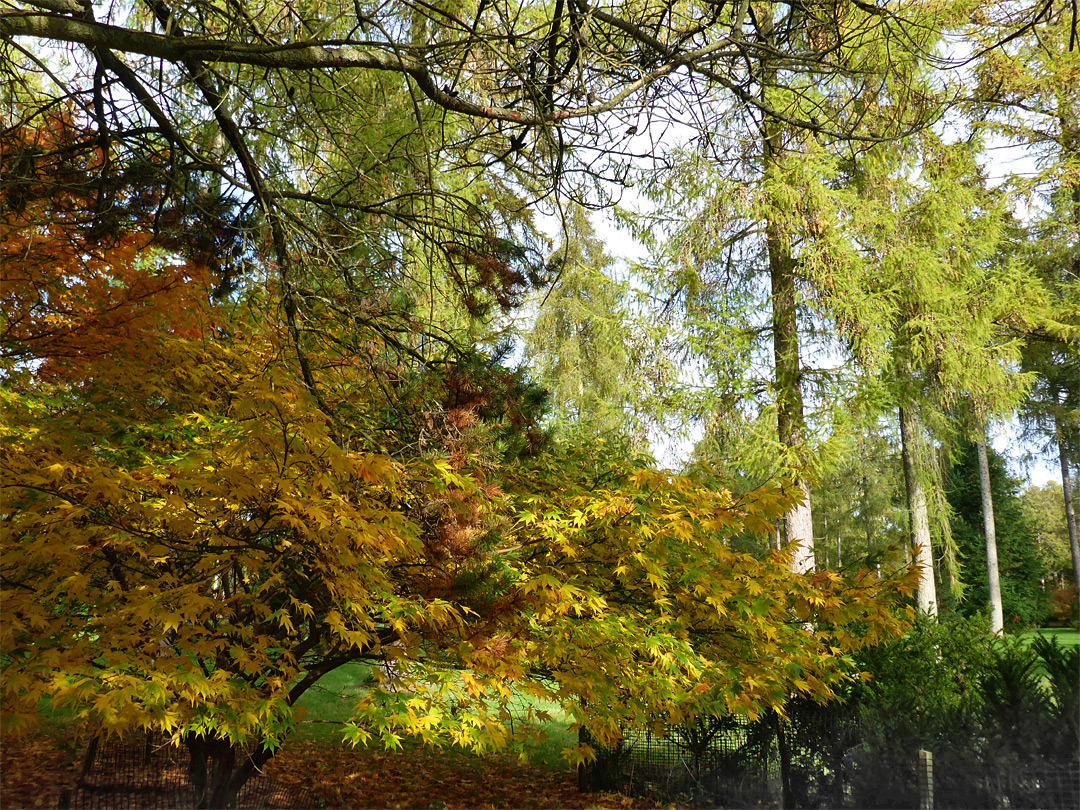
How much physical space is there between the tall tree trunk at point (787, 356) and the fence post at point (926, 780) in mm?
3329

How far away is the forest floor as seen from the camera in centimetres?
609

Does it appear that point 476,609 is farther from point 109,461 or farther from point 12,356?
point 12,356

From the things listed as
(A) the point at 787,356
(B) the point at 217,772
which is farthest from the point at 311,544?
(A) the point at 787,356

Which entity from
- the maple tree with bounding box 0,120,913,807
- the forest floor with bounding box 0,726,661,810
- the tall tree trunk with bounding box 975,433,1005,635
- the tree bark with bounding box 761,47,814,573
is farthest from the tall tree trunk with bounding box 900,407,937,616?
the forest floor with bounding box 0,726,661,810

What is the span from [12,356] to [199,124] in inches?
90.2

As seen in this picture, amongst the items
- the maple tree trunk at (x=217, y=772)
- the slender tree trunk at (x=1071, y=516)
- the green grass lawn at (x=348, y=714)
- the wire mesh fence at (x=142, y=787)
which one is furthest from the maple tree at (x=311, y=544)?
the slender tree trunk at (x=1071, y=516)

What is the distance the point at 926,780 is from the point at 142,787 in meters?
6.15

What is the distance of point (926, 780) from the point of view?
4.66m

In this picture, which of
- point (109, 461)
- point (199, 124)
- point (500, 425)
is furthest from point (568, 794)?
point (199, 124)

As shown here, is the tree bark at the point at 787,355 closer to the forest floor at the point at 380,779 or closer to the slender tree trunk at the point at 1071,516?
the forest floor at the point at 380,779

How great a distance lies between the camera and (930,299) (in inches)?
341

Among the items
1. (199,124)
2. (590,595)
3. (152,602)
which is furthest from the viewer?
(199,124)

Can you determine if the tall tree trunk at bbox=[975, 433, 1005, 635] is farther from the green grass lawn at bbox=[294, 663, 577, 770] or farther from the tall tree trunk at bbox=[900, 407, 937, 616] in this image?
the green grass lawn at bbox=[294, 663, 577, 770]

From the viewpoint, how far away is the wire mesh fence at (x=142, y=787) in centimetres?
562
